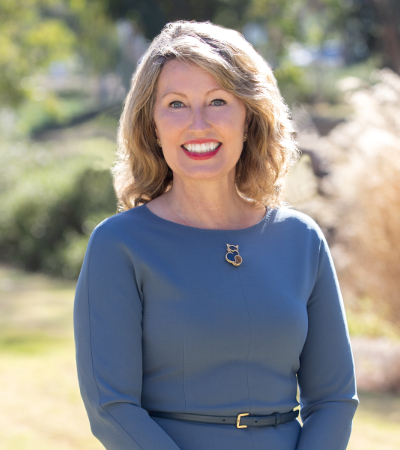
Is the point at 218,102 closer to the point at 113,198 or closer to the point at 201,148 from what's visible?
the point at 201,148

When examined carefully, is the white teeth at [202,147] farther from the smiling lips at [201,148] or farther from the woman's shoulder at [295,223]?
the woman's shoulder at [295,223]

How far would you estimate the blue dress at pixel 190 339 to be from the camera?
1478 millimetres

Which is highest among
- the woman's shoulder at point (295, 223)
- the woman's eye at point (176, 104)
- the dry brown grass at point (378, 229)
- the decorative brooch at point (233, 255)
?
the dry brown grass at point (378, 229)

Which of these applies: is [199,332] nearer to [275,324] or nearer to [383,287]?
[275,324]

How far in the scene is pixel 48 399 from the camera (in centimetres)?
489

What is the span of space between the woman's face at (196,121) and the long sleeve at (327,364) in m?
0.45

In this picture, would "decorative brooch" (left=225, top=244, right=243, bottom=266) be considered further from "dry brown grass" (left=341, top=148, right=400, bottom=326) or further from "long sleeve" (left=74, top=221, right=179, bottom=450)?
"dry brown grass" (left=341, top=148, right=400, bottom=326)

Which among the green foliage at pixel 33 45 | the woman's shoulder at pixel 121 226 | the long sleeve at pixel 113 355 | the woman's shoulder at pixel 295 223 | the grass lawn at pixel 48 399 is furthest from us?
the green foliage at pixel 33 45

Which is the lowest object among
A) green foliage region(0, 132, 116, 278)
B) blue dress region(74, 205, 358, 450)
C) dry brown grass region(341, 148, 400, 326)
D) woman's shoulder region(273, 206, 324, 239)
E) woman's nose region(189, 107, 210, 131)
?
blue dress region(74, 205, 358, 450)

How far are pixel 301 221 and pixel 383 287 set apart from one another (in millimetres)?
3498

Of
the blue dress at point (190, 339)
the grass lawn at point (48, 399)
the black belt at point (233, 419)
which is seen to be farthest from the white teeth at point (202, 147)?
the grass lawn at point (48, 399)

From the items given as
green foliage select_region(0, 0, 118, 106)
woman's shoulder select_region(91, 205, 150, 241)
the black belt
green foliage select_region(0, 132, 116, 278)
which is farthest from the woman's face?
green foliage select_region(0, 132, 116, 278)

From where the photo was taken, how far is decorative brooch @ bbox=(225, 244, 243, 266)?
5.32 ft

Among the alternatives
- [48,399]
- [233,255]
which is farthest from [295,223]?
[48,399]
